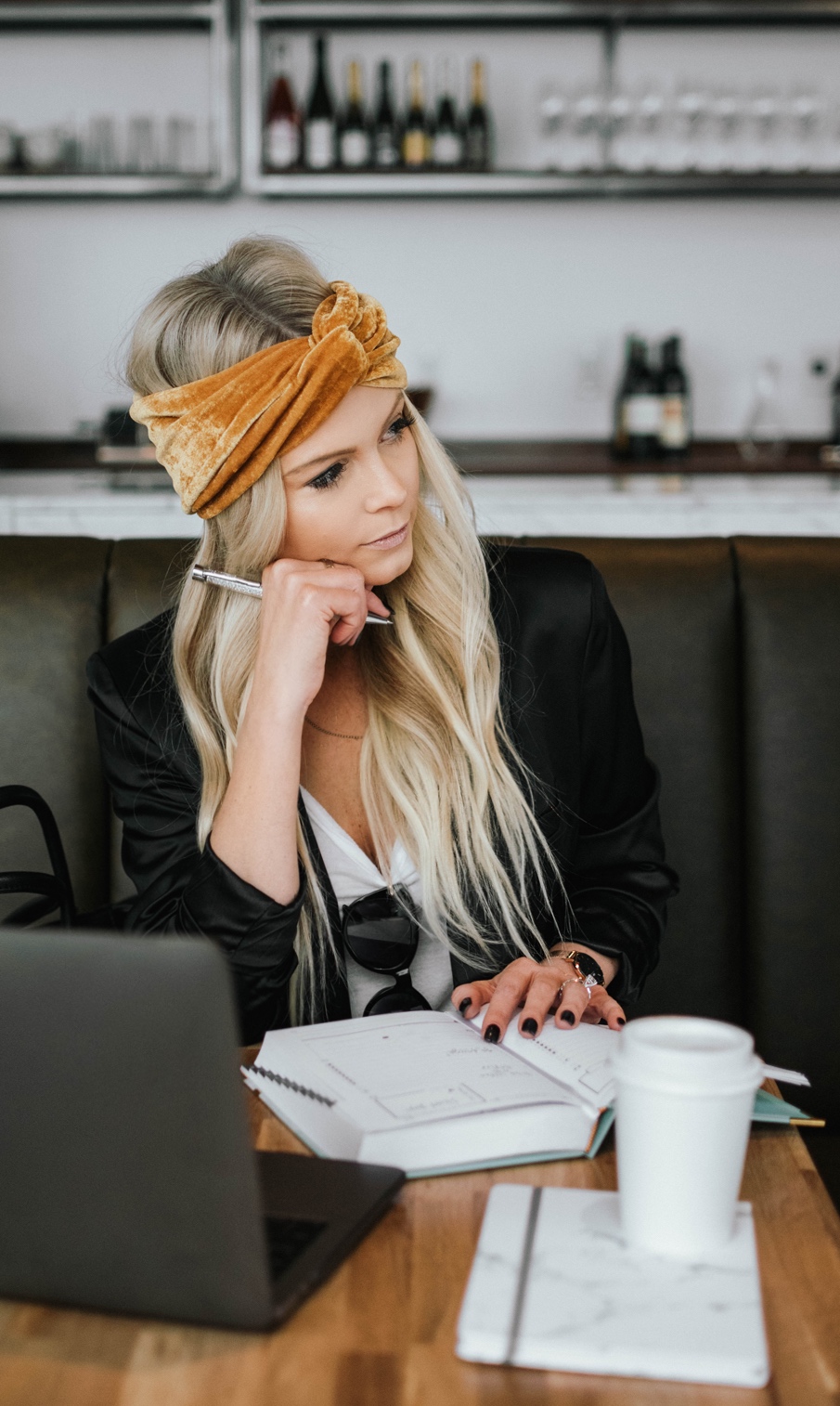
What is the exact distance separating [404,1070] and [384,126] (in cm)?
337

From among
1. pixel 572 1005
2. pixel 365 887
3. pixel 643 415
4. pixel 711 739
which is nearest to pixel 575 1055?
pixel 572 1005

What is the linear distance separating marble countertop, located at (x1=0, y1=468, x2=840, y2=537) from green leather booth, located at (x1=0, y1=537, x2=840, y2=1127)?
1.04 meters

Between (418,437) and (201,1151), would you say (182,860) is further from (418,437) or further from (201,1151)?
(201,1151)

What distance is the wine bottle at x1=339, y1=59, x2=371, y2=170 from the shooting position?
3600mm

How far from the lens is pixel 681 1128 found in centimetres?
63

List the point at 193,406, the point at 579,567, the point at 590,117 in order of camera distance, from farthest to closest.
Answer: the point at 590,117 < the point at 579,567 < the point at 193,406

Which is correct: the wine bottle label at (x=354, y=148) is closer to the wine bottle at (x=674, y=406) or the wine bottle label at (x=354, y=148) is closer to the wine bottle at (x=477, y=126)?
the wine bottle at (x=477, y=126)

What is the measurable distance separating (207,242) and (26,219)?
0.54 m

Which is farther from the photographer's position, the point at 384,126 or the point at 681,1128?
the point at 384,126

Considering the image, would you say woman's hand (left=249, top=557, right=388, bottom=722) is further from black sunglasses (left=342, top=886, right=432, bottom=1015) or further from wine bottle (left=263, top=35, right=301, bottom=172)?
wine bottle (left=263, top=35, right=301, bottom=172)

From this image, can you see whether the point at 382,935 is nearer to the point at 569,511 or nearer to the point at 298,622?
the point at 298,622

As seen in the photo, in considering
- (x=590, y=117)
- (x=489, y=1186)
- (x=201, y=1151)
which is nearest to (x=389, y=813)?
(x=489, y=1186)

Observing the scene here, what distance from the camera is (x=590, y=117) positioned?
3.63m

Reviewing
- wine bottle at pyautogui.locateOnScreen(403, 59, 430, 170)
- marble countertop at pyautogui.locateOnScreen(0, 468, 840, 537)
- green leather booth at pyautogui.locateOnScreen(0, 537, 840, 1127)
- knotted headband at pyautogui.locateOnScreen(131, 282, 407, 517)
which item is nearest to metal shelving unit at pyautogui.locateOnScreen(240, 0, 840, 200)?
wine bottle at pyautogui.locateOnScreen(403, 59, 430, 170)
